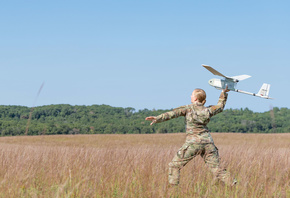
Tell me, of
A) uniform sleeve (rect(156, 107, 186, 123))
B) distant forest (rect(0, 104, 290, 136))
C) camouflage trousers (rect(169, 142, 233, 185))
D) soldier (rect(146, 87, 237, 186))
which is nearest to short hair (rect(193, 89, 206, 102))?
soldier (rect(146, 87, 237, 186))

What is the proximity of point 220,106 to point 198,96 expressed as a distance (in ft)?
1.37

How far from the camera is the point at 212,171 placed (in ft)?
18.0

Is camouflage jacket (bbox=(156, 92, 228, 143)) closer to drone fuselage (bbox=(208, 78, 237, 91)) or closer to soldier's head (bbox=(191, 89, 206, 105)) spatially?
soldier's head (bbox=(191, 89, 206, 105))

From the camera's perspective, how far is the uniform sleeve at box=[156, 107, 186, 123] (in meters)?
5.41

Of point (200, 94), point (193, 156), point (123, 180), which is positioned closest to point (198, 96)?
point (200, 94)

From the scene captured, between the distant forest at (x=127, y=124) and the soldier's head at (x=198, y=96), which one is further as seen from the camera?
the distant forest at (x=127, y=124)

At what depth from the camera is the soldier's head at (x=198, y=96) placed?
5723 mm

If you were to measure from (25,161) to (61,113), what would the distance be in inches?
4366

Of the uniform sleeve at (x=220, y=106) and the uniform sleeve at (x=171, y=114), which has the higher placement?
the uniform sleeve at (x=220, y=106)

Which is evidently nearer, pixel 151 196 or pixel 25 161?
pixel 151 196

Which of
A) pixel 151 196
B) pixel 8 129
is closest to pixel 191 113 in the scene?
pixel 151 196

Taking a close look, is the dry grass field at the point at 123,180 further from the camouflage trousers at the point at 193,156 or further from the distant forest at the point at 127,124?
the distant forest at the point at 127,124

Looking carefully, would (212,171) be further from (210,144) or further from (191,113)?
(191,113)

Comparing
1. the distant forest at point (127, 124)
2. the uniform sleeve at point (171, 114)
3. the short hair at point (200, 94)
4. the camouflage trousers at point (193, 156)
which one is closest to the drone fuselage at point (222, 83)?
the short hair at point (200, 94)
